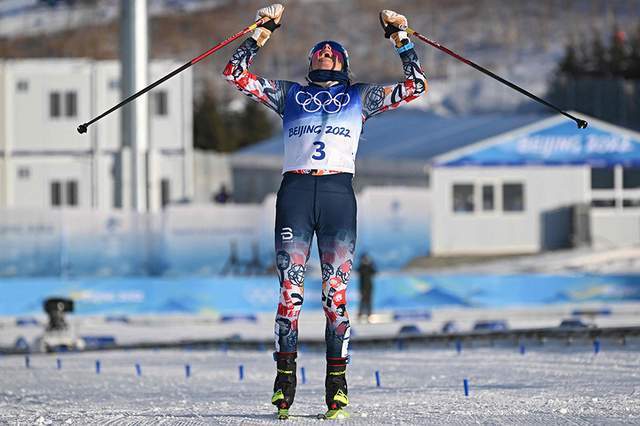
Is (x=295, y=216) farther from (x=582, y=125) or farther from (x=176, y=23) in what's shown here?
(x=176, y=23)

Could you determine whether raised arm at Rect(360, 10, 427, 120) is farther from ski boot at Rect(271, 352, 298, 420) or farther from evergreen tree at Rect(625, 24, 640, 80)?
evergreen tree at Rect(625, 24, 640, 80)

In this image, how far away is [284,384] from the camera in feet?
Result: 25.5

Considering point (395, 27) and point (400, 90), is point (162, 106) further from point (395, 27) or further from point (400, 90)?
point (400, 90)

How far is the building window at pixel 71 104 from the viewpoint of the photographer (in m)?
51.6

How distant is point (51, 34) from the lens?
5492 inches

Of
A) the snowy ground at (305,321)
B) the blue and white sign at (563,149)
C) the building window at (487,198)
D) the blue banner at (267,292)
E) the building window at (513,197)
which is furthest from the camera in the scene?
the building window at (513,197)

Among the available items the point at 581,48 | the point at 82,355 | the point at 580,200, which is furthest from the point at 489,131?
the point at 581,48

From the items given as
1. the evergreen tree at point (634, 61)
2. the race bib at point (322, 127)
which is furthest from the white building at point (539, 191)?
the evergreen tree at point (634, 61)

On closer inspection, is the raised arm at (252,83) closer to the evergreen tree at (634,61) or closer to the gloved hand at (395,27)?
the gloved hand at (395,27)

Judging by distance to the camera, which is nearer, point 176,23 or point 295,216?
point 295,216

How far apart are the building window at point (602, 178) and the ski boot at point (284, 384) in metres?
31.9

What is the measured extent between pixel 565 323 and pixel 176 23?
162143mm

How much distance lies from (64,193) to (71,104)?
2.97 metres

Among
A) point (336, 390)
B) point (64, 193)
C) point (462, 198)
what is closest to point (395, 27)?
point (336, 390)
